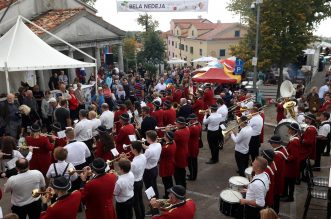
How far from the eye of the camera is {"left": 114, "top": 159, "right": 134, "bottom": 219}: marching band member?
19.2ft

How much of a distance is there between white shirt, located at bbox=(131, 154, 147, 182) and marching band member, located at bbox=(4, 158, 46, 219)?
165 centimetres

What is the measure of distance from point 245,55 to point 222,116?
27.2 ft

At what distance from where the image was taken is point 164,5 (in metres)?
21.3

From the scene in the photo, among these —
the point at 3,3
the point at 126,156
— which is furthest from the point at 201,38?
the point at 126,156

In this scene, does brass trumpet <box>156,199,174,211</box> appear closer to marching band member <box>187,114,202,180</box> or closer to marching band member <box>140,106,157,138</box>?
marching band member <box>187,114,202,180</box>

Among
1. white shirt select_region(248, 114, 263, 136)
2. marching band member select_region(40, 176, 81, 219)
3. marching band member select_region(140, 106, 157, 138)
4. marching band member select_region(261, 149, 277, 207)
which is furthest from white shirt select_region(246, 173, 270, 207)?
marching band member select_region(140, 106, 157, 138)

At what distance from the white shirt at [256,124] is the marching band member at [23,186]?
19.0 feet

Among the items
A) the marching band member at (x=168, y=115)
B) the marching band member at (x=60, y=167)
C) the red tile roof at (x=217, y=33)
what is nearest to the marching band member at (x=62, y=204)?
the marching band member at (x=60, y=167)

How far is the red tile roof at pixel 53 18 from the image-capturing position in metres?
17.2

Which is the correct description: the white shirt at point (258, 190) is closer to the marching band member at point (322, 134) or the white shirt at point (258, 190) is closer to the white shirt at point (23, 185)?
the white shirt at point (23, 185)

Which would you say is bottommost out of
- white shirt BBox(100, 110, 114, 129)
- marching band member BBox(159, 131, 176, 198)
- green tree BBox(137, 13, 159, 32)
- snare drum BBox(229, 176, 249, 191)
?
snare drum BBox(229, 176, 249, 191)

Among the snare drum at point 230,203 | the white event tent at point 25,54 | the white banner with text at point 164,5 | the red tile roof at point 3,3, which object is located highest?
the white banner with text at point 164,5

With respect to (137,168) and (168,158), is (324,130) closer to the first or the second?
(168,158)

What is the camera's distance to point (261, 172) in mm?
5719
